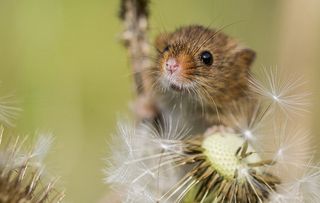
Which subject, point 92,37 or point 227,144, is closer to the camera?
point 227,144

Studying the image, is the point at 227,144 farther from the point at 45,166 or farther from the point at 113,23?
the point at 113,23

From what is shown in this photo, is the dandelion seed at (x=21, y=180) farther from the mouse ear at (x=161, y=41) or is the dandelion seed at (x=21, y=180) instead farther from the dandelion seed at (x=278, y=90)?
the dandelion seed at (x=278, y=90)

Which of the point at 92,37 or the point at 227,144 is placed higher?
the point at 92,37

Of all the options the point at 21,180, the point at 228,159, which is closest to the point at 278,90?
the point at 228,159

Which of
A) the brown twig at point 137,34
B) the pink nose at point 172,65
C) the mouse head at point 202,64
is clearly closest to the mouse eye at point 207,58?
the mouse head at point 202,64

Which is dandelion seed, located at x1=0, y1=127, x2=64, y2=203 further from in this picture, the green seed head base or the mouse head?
the mouse head

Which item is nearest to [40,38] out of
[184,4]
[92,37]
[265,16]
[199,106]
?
[92,37]

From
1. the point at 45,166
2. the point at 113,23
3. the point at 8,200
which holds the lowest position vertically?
the point at 8,200
